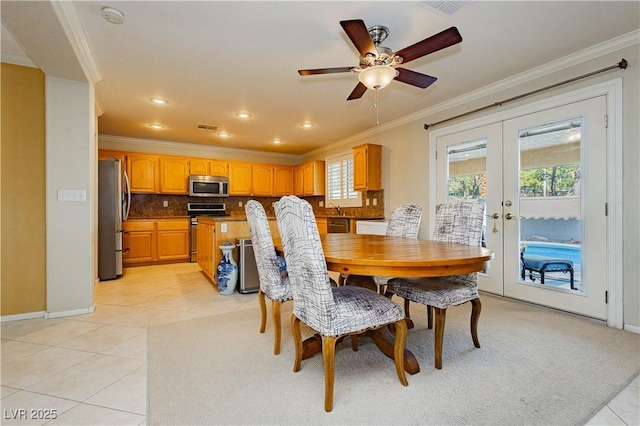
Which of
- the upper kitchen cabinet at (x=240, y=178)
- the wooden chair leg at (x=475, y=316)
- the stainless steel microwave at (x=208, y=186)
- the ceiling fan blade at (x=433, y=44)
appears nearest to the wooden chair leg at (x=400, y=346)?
the wooden chair leg at (x=475, y=316)

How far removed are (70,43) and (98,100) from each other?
1.77 metres

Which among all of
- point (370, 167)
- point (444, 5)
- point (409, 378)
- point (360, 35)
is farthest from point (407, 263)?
point (370, 167)

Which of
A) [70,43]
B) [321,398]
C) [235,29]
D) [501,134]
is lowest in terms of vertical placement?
[321,398]

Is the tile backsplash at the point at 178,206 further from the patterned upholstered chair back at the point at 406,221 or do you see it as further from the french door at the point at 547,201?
the patterned upholstered chair back at the point at 406,221

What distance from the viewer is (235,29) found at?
230 cm

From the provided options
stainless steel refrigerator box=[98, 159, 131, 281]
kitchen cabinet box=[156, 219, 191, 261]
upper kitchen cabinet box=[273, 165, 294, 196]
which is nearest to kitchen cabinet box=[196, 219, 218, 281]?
stainless steel refrigerator box=[98, 159, 131, 281]

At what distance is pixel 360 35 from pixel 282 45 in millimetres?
998

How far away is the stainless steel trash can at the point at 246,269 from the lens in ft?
11.6

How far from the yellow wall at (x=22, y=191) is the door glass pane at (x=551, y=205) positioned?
15.5 feet

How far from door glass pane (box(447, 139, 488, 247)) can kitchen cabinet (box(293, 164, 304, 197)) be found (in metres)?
3.59

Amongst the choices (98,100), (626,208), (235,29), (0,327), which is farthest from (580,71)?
(0,327)

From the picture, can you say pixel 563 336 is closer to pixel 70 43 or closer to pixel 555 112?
pixel 555 112

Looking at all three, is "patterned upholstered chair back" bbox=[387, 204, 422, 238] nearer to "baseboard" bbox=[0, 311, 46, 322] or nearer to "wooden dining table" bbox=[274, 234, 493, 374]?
"wooden dining table" bbox=[274, 234, 493, 374]

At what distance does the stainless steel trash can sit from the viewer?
3.54m
